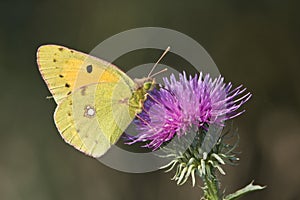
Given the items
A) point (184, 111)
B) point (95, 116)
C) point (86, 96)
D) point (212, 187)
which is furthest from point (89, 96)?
point (212, 187)

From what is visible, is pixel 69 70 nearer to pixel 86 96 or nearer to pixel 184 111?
pixel 86 96

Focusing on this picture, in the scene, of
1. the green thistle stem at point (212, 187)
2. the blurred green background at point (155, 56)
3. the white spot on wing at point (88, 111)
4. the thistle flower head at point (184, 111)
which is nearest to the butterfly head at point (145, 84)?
the thistle flower head at point (184, 111)

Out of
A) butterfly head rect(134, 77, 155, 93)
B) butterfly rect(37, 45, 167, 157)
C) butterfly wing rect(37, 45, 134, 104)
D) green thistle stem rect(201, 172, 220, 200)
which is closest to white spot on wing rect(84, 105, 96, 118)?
butterfly rect(37, 45, 167, 157)

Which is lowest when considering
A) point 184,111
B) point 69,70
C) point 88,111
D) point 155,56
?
point 88,111

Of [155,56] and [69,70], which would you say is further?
[155,56]

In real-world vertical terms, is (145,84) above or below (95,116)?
above

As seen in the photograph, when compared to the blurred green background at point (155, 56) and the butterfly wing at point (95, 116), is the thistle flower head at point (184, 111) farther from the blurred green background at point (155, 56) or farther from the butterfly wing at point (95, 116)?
the blurred green background at point (155, 56)
